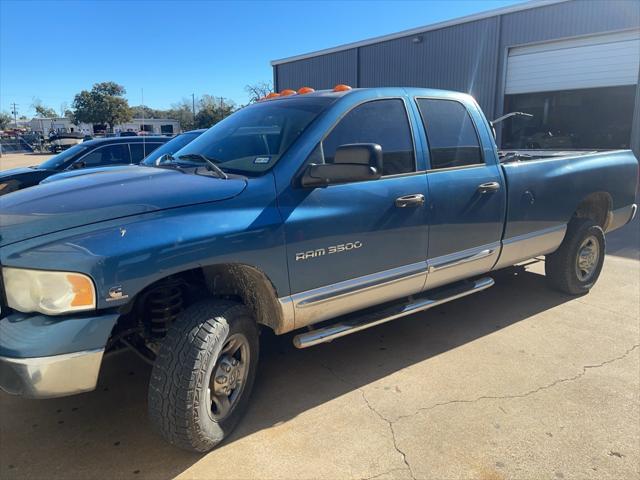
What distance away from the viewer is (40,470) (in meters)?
2.55

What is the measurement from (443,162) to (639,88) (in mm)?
12314

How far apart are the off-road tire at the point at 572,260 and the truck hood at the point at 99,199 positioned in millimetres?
3617

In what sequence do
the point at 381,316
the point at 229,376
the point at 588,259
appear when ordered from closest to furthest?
the point at 229,376
the point at 381,316
the point at 588,259

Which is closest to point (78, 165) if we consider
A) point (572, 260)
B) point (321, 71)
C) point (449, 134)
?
point (449, 134)

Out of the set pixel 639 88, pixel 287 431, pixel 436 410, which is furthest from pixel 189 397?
pixel 639 88

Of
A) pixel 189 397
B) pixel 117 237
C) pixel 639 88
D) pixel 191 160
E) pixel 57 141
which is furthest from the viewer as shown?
pixel 57 141

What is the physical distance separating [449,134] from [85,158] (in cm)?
668

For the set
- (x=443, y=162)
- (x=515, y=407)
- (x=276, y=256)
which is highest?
(x=443, y=162)

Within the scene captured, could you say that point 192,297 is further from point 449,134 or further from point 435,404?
point 449,134

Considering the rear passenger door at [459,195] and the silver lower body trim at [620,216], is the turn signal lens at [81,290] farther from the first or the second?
the silver lower body trim at [620,216]

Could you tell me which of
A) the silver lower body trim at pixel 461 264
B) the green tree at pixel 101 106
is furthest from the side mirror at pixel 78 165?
the green tree at pixel 101 106

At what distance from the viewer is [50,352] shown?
6.92 ft

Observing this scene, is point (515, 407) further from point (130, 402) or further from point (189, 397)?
point (130, 402)

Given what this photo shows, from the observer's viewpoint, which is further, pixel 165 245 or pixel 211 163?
pixel 211 163
